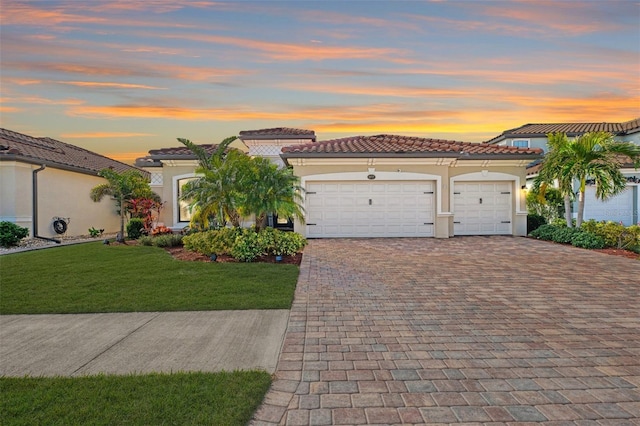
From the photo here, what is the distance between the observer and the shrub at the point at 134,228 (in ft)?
50.8

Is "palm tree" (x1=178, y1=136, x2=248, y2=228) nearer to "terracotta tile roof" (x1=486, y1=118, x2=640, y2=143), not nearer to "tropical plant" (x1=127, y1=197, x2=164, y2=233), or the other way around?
"tropical plant" (x1=127, y1=197, x2=164, y2=233)

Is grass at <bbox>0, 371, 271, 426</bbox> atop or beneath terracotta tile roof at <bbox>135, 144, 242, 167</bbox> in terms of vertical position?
beneath

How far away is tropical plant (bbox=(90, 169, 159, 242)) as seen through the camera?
1462 cm

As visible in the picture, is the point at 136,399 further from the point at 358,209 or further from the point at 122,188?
the point at 122,188

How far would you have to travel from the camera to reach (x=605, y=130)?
25969mm

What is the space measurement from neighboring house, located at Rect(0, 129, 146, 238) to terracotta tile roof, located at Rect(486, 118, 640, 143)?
87.4ft

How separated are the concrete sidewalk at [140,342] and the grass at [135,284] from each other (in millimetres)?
401

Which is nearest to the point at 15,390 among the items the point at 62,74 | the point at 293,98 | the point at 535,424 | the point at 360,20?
the point at 535,424

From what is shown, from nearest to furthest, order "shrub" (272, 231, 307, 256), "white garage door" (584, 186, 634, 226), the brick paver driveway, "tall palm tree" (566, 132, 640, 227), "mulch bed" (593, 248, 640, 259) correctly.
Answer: the brick paver driveway < "shrub" (272, 231, 307, 256) < "mulch bed" (593, 248, 640, 259) < "tall palm tree" (566, 132, 640, 227) < "white garage door" (584, 186, 634, 226)

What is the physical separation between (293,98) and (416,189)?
21.6ft

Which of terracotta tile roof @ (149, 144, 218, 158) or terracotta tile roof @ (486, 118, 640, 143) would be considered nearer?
terracotta tile roof @ (149, 144, 218, 158)

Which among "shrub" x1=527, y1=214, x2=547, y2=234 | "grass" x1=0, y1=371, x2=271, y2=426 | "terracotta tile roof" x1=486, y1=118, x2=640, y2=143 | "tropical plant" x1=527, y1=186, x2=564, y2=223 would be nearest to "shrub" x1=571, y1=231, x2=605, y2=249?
"shrub" x1=527, y1=214, x2=547, y2=234

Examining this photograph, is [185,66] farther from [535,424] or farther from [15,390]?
[535,424]

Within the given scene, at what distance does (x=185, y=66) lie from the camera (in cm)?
1283
